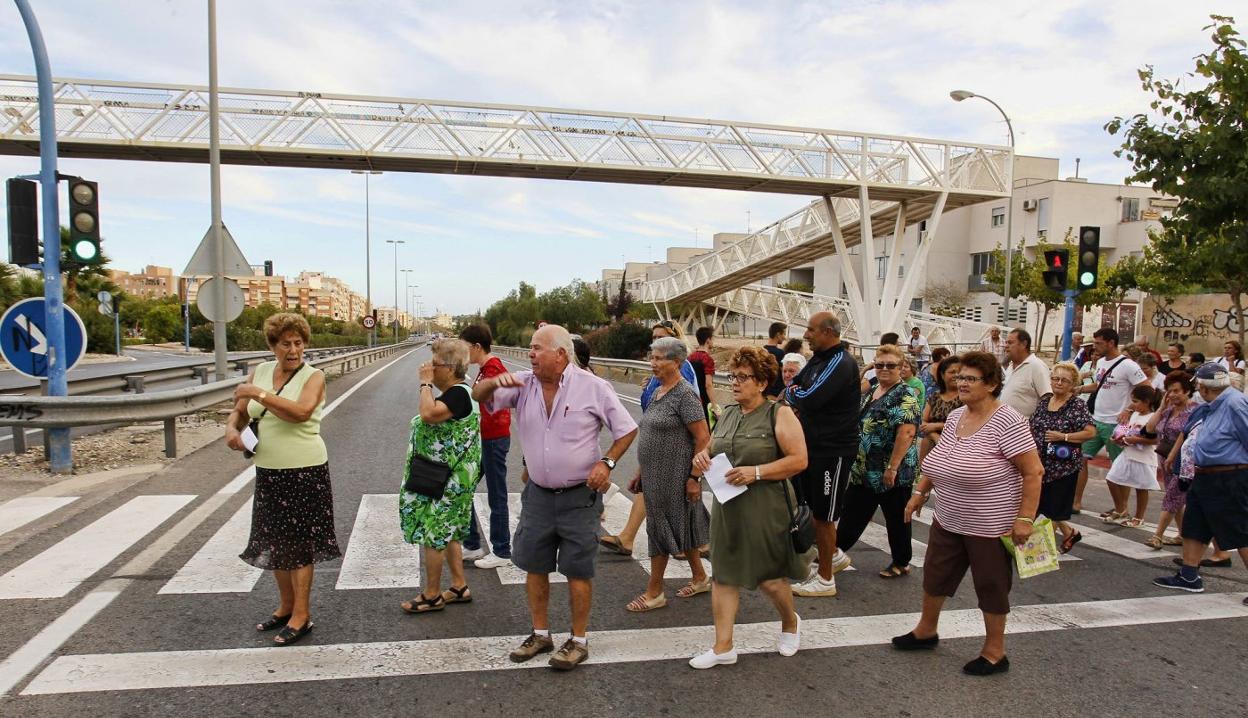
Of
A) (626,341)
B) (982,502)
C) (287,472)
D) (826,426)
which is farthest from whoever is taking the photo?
(626,341)

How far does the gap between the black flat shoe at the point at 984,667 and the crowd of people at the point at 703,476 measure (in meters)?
0.01

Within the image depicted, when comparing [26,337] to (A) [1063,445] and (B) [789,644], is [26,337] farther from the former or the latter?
(A) [1063,445]

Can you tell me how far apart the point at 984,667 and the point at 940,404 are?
3233mm

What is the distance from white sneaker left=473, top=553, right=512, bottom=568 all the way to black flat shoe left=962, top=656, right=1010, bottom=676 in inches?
117

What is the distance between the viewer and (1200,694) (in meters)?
3.70

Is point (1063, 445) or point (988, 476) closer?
point (988, 476)

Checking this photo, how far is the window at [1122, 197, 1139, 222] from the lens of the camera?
4850 cm

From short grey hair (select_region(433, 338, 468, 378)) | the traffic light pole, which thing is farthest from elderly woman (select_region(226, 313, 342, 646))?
the traffic light pole

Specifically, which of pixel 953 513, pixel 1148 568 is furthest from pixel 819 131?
pixel 953 513

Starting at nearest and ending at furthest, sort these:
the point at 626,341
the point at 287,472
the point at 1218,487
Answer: the point at 287,472 < the point at 1218,487 < the point at 626,341

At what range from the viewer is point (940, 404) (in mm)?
6754

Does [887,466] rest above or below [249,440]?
below

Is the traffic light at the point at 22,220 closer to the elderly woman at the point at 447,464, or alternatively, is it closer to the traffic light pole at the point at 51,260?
the traffic light pole at the point at 51,260

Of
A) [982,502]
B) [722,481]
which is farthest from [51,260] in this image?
[982,502]
